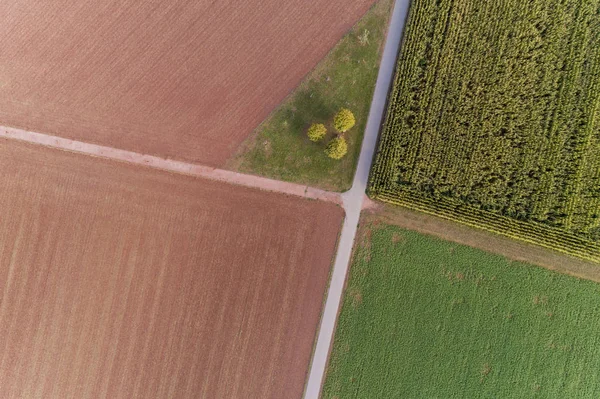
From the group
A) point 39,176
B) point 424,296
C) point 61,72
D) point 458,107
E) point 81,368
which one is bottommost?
point 81,368

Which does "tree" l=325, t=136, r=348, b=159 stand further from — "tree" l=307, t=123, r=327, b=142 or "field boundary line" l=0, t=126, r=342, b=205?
"field boundary line" l=0, t=126, r=342, b=205

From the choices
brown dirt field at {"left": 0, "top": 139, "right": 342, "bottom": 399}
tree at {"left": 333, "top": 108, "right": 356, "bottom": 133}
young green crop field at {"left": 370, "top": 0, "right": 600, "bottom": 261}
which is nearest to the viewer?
tree at {"left": 333, "top": 108, "right": 356, "bottom": 133}

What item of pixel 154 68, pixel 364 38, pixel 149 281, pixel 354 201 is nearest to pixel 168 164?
pixel 154 68

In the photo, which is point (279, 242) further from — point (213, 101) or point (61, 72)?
point (61, 72)

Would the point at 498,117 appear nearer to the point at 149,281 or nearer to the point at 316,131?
the point at 316,131

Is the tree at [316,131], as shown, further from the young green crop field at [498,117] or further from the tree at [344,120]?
the young green crop field at [498,117]

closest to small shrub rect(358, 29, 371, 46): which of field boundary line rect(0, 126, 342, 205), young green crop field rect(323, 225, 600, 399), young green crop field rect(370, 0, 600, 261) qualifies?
young green crop field rect(370, 0, 600, 261)

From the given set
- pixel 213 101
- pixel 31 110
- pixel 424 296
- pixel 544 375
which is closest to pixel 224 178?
pixel 213 101

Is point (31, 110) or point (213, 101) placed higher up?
point (213, 101)
